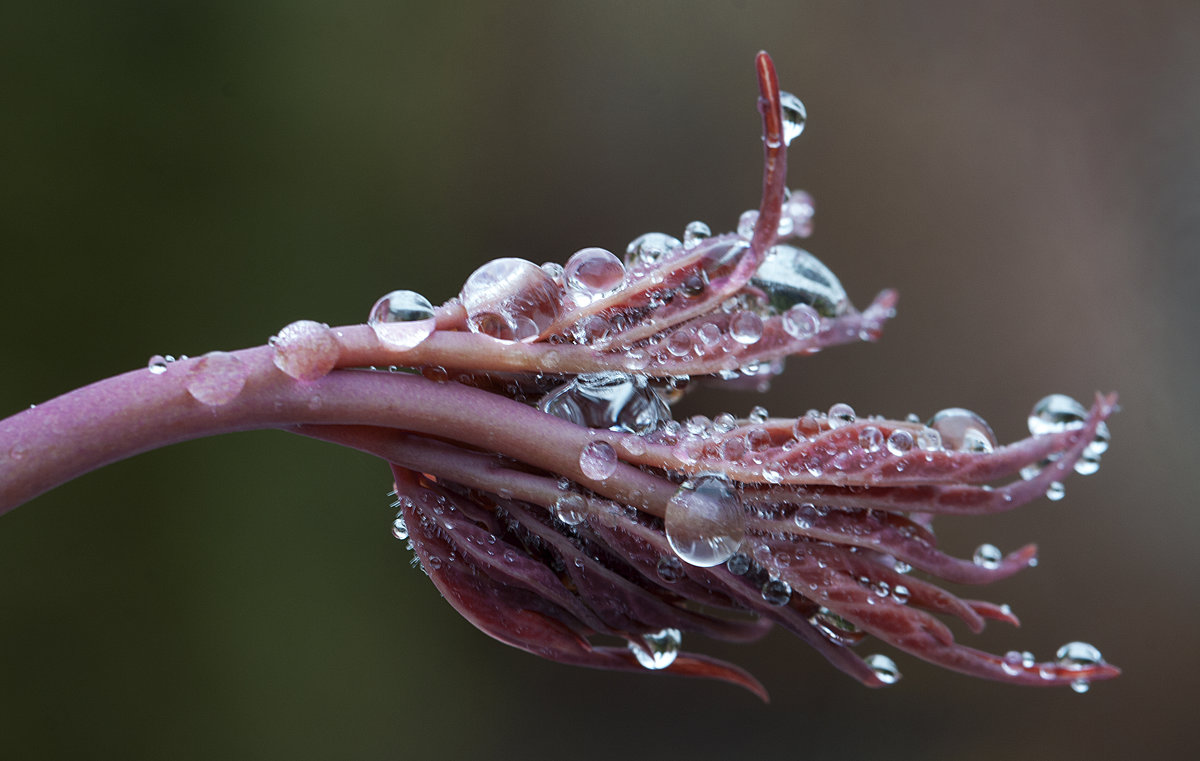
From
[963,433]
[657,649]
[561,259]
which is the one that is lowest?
[657,649]

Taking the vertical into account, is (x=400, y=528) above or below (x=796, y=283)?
below

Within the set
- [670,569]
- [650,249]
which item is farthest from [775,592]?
[650,249]

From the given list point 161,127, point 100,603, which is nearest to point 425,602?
point 100,603

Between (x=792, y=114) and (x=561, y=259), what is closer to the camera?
(x=792, y=114)

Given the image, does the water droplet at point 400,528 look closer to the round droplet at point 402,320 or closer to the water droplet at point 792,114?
the round droplet at point 402,320

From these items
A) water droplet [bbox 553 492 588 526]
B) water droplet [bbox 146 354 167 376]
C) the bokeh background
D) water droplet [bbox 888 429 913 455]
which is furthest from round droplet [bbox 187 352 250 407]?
the bokeh background

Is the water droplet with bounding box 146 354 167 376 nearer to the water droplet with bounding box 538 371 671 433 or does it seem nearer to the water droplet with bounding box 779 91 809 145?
the water droplet with bounding box 538 371 671 433

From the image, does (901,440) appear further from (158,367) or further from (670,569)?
(158,367)

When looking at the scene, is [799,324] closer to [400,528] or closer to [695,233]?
[695,233]
